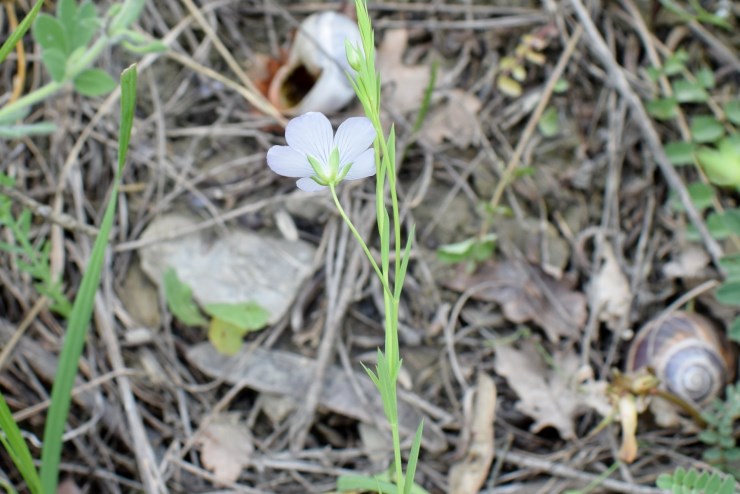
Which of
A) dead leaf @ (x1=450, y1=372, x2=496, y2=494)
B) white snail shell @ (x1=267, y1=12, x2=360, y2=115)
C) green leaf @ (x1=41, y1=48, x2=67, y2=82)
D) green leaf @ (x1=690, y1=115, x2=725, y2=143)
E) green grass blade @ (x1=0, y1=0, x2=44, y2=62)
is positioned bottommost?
dead leaf @ (x1=450, y1=372, x2=496, y2=494)

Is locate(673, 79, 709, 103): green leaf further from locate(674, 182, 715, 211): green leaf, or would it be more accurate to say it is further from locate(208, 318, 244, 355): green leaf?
locate(208, 318, 244, 355): green leaf

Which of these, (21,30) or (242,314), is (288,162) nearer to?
(21,30)

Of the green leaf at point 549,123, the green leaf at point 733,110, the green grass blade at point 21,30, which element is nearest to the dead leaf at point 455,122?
the green leaf at point 549,123

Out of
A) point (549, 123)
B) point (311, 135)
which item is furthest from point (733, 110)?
point (311, 135)

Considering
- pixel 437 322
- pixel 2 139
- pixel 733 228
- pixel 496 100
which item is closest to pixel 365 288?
pixel 437 322

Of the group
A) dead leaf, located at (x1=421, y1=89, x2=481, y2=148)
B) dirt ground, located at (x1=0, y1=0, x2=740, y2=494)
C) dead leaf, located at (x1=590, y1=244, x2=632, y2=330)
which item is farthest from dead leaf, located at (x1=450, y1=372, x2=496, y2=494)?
dead leaf, located at (x1=421, y1=89, x2=481, y2=148)

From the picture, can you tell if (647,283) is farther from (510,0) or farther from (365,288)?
(510,0)
